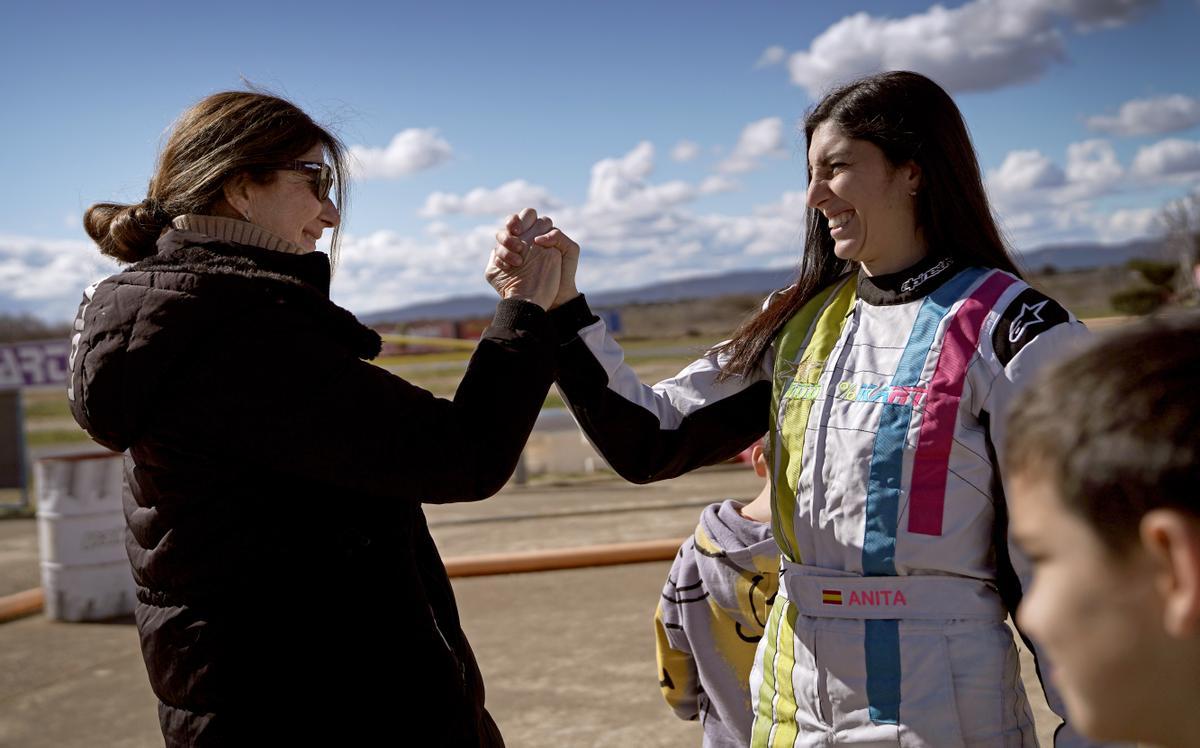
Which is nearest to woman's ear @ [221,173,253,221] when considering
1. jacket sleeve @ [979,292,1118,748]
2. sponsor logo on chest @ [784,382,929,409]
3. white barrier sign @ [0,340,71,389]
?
sponsor logo on chest @ [784,382,929,409]

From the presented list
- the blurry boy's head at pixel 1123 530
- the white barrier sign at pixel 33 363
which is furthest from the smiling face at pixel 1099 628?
the white barrier sign at pixel 33 363

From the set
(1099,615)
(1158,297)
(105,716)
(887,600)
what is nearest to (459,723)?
(887,600)

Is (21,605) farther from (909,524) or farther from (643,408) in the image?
(909,524)

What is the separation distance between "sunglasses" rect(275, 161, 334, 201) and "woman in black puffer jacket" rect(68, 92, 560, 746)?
0.08 meters

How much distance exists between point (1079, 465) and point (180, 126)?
68.5 inches

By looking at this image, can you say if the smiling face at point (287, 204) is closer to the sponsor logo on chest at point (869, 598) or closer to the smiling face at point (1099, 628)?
the sponsor logo on chest at point (869, 598)

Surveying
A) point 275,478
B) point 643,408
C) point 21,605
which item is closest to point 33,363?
point 21,605

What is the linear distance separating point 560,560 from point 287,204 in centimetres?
487

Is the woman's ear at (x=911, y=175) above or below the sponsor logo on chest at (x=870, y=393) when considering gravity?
above

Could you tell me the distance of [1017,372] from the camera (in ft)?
6.16

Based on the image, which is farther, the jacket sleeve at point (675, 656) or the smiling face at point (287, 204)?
the jacket sleeve at point (675, 656)

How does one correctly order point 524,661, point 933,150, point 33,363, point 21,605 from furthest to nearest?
point 33,363 < point 21,605 < point 524,661 < point 933,150

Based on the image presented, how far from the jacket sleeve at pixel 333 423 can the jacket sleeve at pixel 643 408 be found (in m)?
0.51

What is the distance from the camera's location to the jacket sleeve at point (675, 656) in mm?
2832
